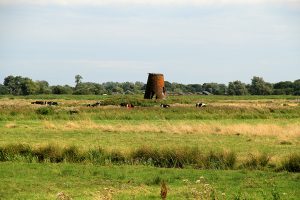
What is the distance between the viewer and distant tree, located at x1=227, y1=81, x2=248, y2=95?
138m

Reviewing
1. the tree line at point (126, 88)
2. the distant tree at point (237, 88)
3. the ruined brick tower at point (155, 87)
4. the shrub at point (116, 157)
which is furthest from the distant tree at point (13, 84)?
the shrub at point (116, 157)

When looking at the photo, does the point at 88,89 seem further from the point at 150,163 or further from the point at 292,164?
the point at 292,164

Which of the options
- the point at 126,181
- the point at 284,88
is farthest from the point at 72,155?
the point at 284,88

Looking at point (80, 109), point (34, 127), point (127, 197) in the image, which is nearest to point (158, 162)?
point (127, 197)

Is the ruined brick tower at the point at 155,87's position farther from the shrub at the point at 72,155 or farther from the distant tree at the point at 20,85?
the distant tree at the point at 20,85

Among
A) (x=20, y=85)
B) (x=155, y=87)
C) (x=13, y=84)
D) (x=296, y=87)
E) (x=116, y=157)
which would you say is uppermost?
(x=296, y=87)

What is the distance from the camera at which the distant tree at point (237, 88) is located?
138 metres

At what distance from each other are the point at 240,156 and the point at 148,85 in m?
46.5

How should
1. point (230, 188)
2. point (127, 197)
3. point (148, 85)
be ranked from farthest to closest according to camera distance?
point (148, 85) → point (230, 188) → point (127, 197)

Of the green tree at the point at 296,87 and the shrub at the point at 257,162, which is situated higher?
the green tree at the point at 296,87

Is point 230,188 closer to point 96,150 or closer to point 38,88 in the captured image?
point 96,150

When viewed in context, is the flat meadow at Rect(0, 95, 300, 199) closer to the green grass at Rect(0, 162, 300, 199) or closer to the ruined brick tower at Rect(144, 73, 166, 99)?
the green grass at Rect(0, 162, 300, 199)

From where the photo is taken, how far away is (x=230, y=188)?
14.1 metres

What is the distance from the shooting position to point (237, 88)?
140m
